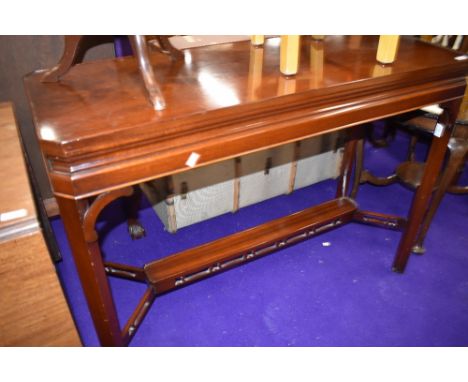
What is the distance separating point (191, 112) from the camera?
1000mm

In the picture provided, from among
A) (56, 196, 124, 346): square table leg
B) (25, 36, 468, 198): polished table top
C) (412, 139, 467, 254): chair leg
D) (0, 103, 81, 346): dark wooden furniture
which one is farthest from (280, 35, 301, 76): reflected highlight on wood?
(412, 139, 467, 254): chair leg

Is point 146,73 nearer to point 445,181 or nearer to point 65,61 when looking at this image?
point 65,61

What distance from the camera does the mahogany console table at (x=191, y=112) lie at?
95cm

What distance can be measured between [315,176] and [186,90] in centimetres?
151

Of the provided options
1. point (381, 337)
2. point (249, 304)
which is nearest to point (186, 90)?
point (249, 304)

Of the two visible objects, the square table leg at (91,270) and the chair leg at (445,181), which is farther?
the chair leg at (445,181)

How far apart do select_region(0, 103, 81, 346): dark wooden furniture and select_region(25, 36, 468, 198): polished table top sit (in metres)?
0.22

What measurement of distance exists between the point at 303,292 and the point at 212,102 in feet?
3.68

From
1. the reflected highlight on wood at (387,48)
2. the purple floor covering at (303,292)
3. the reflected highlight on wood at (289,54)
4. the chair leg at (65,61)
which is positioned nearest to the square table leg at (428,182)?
the purple floor covering at (303,292)

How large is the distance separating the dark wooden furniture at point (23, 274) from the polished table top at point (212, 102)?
8.8 inches

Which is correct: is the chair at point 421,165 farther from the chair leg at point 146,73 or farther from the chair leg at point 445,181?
the chair leg at point 146,73

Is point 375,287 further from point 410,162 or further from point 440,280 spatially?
point 410,162

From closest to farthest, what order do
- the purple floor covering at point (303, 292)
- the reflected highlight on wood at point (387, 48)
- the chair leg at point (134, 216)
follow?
the reflected highlight on wood at point (387, 48) < the purple floor covering at point (303, 292) < the chair leg at point (134, 216)

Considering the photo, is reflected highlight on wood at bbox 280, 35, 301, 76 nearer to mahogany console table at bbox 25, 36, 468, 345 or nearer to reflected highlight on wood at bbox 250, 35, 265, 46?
mahogany console table at bbox 25, 36, 468, 345
